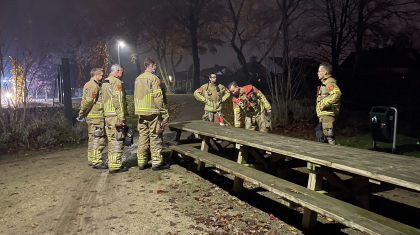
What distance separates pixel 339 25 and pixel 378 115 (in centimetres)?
1397

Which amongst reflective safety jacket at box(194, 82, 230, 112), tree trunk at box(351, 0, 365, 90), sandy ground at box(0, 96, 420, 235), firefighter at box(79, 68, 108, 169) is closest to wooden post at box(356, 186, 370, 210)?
sandy ground at box(0, 96, 420, 235)

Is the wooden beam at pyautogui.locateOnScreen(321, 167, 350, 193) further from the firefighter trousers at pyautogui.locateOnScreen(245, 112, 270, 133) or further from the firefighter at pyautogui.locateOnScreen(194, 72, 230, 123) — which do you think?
the firefighter at pyautogui.locateOnScreen(194, 72, 230, 123)

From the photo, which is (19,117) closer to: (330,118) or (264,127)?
(264,127)

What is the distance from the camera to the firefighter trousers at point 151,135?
5938 millimetres

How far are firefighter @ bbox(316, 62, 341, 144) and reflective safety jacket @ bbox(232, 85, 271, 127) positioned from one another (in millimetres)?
1494

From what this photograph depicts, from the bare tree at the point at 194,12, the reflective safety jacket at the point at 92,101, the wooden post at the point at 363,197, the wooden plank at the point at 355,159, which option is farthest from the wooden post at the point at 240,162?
the bare tree at the point at 194,12

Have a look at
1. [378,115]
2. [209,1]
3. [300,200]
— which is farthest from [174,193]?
[209,1]

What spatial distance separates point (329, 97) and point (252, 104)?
2008mm

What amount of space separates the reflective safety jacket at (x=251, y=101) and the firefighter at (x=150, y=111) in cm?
194

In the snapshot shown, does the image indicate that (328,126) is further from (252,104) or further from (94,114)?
(94,114)

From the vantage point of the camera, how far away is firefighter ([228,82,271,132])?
275 inches

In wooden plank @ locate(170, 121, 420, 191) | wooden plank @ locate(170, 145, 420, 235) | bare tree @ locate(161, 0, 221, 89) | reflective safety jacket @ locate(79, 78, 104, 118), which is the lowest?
wooden plank @ locate(170, 145, 420, 235)

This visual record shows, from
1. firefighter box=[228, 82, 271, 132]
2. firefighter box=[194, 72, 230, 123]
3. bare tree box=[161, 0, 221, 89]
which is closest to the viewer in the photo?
firefighter box=[228, 82, 271, 132]

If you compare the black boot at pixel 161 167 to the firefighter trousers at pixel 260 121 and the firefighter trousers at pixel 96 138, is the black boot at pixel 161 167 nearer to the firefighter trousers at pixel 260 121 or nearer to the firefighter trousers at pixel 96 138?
the firefighter trousers at pixel 96 138
